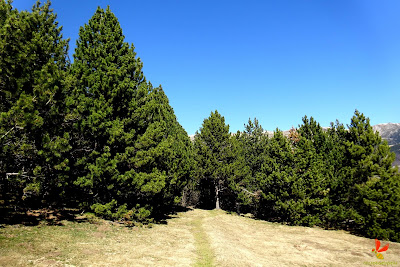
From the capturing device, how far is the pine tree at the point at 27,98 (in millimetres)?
10773

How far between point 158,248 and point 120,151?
26.5ft

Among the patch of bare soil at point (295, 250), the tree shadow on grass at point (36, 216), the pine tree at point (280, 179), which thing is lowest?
the patch of bare soil at point (295, 250)

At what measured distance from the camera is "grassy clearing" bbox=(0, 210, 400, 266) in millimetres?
9320

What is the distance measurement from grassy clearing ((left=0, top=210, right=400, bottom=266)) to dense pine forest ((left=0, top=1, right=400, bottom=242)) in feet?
6.68

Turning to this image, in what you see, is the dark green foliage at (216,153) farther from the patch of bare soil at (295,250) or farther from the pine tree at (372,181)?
the pine tree at (372,181)

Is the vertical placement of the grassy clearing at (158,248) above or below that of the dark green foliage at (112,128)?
below

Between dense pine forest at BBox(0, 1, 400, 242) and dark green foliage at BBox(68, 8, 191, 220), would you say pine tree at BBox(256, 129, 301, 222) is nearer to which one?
dense pine forest at BBox(0, 1, 400, 242)

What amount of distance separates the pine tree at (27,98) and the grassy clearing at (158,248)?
2.72 metres

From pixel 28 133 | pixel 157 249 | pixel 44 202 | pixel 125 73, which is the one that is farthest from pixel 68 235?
pixel 125 73

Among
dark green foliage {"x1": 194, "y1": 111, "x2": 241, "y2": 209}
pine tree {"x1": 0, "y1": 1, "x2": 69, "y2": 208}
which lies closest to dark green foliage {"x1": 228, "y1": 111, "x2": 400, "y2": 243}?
dark green foliage {"x1": 194, "y1": 111, "x2": 241, "y2": 209}

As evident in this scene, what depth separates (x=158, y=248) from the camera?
1300cm
